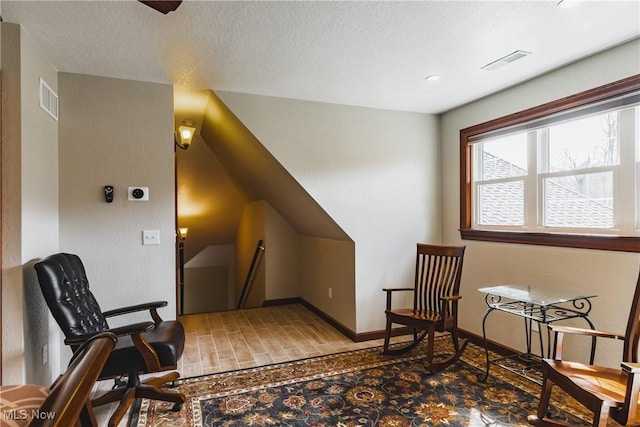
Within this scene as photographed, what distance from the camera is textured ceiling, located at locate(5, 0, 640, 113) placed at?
75.9 inches

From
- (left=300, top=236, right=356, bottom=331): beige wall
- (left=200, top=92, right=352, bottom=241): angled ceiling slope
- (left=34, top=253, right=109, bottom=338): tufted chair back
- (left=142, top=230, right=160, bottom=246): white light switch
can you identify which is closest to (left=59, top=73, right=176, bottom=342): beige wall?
(left=142, top=230, right=160, bottom=246): white light switch

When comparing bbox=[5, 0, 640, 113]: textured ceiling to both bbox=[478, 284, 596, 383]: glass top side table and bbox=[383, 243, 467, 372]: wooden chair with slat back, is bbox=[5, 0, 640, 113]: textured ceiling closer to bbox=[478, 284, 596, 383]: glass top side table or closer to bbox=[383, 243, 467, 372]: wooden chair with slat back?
bbox=[383, 243, 467, 372]: wooden chair with slat back

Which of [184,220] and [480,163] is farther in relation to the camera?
[184,220]

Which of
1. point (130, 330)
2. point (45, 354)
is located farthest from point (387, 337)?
point (45, 354)

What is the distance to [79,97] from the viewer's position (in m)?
2.79

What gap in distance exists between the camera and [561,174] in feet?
9.16

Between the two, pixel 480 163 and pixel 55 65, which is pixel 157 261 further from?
pixel 480 163

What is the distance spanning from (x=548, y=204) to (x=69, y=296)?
3740 millimetres

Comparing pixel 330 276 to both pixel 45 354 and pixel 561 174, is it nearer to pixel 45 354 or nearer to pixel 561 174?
pixel 561 174

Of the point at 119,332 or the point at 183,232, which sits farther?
the point at 183,232

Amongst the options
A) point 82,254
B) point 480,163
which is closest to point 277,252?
point 82,254

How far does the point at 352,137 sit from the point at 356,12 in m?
1.72

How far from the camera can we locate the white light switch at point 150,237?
295 cm

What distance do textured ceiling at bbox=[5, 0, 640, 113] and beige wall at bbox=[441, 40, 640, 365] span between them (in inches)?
5.8
